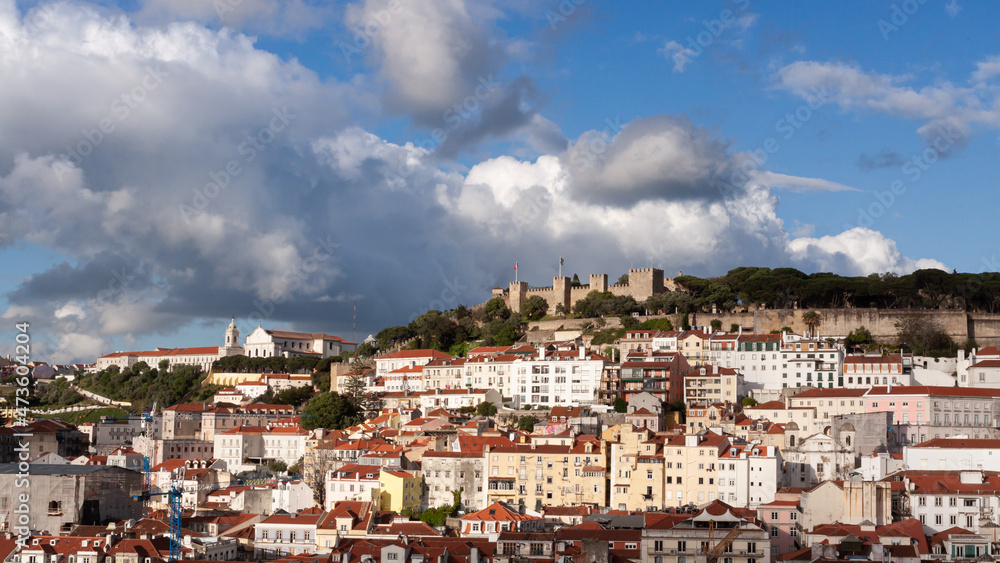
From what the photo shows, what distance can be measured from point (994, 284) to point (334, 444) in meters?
41.5

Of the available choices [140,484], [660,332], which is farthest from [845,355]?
[140,484]

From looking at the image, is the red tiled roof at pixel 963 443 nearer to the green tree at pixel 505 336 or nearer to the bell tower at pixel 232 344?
the green tree at pixel 505 336

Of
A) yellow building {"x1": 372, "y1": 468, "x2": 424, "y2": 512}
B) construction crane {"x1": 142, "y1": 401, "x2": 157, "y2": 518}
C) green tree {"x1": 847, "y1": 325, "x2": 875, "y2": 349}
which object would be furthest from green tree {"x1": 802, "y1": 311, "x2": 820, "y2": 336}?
construction crane {"x1": 142, "y1": 401, "x2": 157, "y2": 518}

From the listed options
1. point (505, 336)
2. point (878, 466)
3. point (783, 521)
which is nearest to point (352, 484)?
point (783, 521)

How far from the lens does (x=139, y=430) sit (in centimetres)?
7412

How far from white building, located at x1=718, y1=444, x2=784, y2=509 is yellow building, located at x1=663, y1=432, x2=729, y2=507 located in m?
0.37

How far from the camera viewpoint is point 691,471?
43625mm

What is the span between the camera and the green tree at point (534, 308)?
81312 mm

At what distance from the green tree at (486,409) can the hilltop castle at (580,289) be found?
21.0 m

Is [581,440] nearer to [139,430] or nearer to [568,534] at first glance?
[568,534]

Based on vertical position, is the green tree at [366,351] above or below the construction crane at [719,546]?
above

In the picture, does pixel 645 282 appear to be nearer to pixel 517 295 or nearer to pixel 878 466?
pixel 517 295

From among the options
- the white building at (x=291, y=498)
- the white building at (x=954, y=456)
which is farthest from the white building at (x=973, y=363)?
the white building at (x=291, y=498)

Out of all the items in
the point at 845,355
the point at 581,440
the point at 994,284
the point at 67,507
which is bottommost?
the point at 67,507
